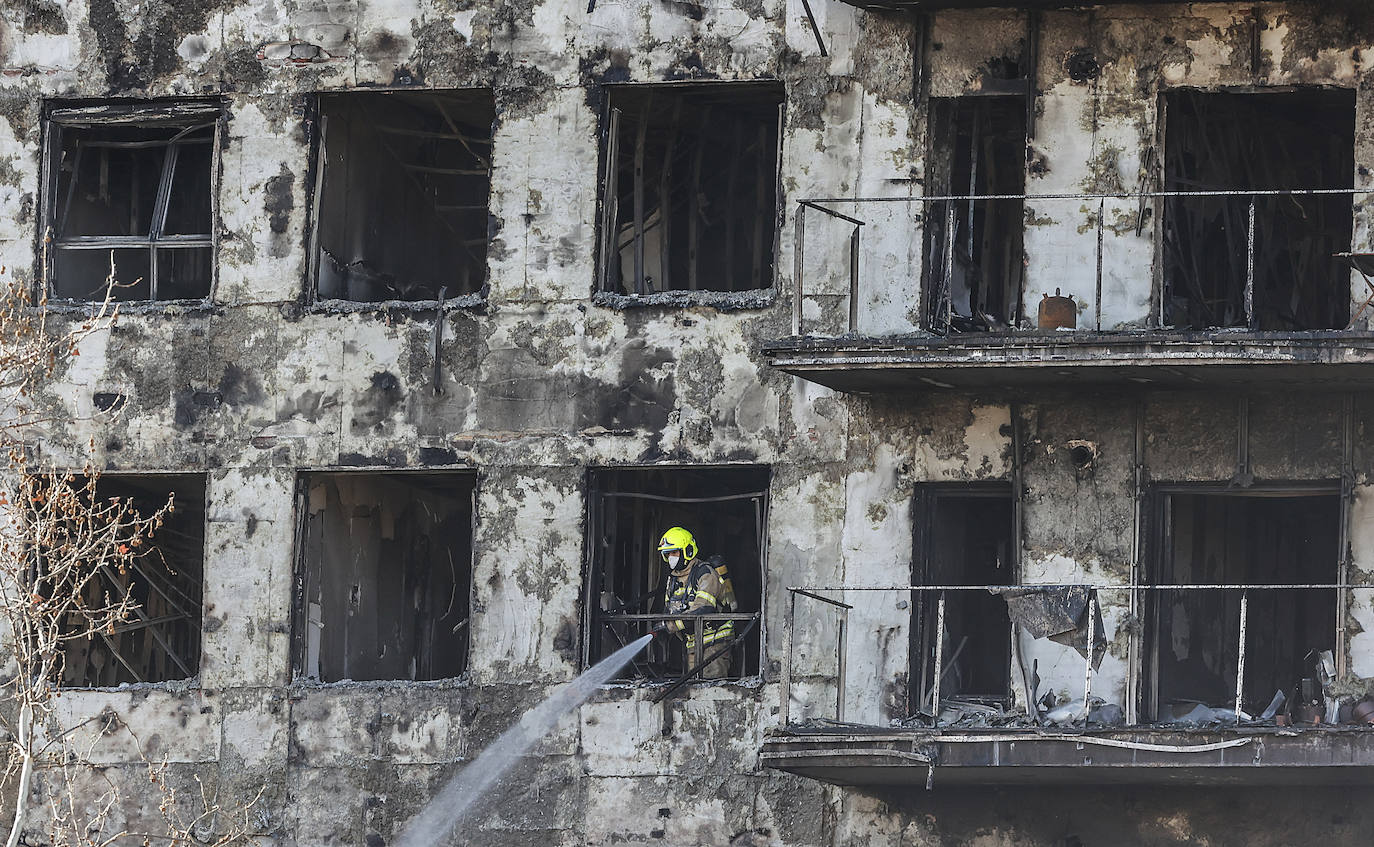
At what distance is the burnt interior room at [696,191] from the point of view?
68.7ft

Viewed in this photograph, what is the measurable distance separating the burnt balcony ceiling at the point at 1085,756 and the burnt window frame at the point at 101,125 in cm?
655

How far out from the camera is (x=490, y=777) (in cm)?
1938

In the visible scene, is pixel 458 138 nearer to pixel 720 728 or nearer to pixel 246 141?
pixel 246 141

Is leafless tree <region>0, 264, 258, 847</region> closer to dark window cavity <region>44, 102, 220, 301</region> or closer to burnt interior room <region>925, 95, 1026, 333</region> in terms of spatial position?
dark window cavity <region>44, 102, 220, 301</region>

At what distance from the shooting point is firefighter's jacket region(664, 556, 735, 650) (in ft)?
64.1

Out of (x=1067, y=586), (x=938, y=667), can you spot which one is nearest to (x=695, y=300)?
(x=938, y=667)

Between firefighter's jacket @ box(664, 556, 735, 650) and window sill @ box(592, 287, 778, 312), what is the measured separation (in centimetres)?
194

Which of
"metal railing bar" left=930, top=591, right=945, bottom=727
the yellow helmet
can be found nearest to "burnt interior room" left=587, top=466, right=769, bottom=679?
the yellow helmet

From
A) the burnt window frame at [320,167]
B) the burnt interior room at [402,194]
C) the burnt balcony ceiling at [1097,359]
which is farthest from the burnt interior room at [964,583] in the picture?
the burnt interior room at [402,194]

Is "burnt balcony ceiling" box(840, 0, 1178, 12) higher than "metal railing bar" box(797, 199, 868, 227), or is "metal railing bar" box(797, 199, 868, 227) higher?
"burnt balcony ceiling" box(840, 0, 1178, 12)

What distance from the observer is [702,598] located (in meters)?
19.5

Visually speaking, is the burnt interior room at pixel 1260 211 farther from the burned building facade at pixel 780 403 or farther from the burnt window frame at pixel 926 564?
the burnt window frame at pixel 926 564

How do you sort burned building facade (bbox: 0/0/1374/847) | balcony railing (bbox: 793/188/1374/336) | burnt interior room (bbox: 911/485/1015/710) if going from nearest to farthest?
burned building facade (bbox: 0/0/1374/847) < balcony railing (bbox: 793/188/1374/336) < burnt interior room (bbox: 911/485/1015/710)

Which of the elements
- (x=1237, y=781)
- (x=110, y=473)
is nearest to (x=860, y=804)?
(x=1237, y=781)
